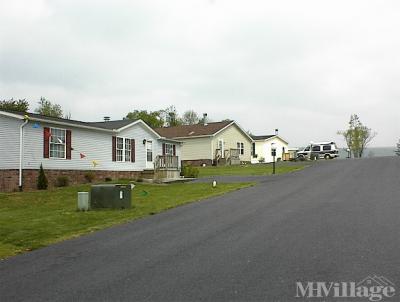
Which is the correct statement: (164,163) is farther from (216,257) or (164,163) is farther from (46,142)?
(216,257)

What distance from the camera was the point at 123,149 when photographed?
32531 millimetres

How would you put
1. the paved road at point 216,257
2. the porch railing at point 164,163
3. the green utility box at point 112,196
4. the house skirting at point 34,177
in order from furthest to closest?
the porch railing at point 164,163
the house skirting at point 34,177
the green utility box at point 112,196
the paved road at point 216,257

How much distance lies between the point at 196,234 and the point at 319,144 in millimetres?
48127

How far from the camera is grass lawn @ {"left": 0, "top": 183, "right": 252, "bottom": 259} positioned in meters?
11.3

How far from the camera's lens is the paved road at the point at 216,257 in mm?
6405

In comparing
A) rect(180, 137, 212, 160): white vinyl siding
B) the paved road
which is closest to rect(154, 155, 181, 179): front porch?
rect(180, 137, 212, 160): white vinyl siding

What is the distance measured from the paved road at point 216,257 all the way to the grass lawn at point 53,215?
2.97 ft

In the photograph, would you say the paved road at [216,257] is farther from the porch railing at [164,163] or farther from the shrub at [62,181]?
the porch railing at [164,163]

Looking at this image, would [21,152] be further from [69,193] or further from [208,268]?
[208,268]

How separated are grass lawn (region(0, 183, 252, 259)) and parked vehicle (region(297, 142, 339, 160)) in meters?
Answer: 33.8

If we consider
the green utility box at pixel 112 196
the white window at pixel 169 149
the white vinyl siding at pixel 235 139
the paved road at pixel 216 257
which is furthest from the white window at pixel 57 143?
the white vinyl siding at pixel 235 139

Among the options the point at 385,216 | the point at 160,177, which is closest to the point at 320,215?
the point at 385,216

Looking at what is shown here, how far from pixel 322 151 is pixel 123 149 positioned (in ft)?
101

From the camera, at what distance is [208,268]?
7383mm
